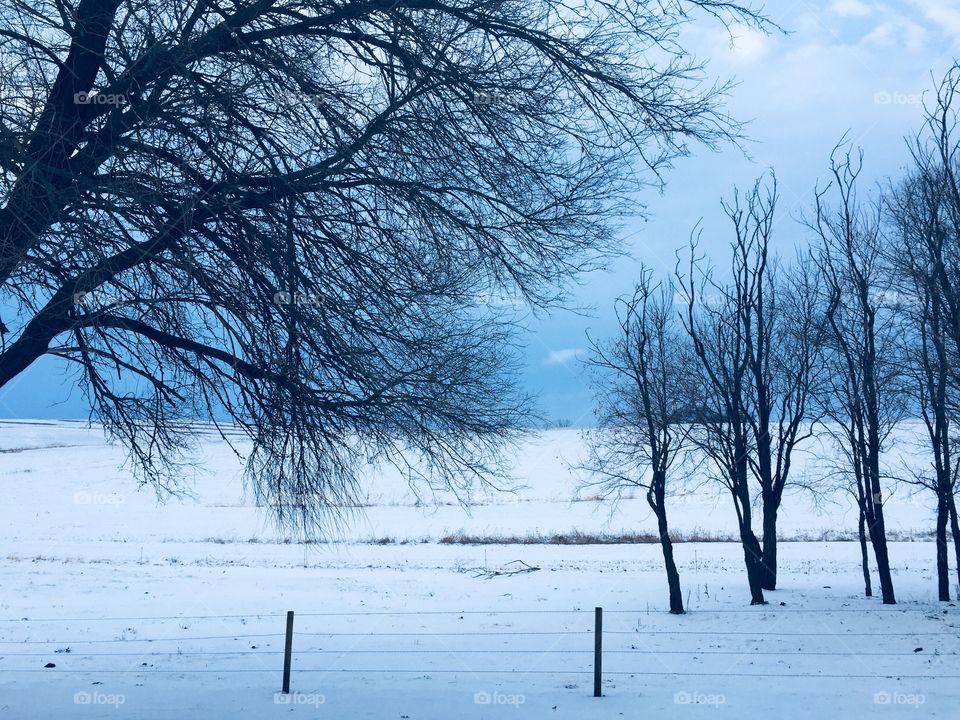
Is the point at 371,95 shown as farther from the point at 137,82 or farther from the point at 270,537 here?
the point at 270,537

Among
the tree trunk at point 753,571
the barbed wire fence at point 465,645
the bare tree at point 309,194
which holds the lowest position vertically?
the barbed wire fence at point 465,645

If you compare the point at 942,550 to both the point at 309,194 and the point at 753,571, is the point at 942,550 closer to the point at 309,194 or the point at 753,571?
the point at 753,571

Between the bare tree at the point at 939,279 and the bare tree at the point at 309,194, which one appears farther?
the bare tree at the point at 939,279

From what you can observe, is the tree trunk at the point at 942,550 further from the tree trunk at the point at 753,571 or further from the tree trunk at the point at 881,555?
the tree trunk at the point at 753,571

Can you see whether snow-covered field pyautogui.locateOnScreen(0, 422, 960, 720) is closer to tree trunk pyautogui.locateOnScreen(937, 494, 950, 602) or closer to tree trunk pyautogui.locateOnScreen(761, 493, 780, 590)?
tree trunk pyautogui.locateOnScreen(761, 493, 780, 590)

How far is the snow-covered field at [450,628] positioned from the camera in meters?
10.9

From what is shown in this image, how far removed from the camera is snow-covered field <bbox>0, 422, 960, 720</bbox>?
1091 cm

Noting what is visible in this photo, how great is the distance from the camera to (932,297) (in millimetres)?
16750

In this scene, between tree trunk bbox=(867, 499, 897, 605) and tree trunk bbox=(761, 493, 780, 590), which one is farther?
tree trunk bbox=(761, 493, 780, 590)

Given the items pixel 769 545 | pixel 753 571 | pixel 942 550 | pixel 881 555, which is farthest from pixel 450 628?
pixel 942 550

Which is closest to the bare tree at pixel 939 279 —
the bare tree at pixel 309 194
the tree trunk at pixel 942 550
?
the tree trunk at pixel 942 550

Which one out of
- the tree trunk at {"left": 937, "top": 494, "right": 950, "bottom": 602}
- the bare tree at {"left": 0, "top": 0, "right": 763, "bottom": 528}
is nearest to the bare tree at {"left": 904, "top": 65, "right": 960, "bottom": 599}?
the tree trunk at {"left": 937, "top": 494, "right": 950, "bottom": 602}

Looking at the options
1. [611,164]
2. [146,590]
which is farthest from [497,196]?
[146,590]

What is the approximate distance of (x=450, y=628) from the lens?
56.4 ft
